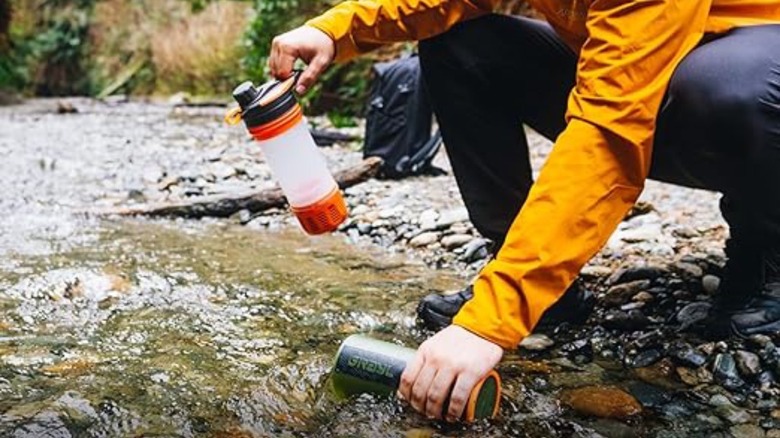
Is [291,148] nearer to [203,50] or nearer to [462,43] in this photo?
[462,43]

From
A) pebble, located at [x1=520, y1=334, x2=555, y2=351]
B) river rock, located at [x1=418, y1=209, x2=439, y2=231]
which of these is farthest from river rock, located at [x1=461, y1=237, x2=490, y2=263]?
pebble, located at [x1=520, y1=334, x2=555, y2=351]

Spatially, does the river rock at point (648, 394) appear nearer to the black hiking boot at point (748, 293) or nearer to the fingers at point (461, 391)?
the black hiking boot at point (748, 293)

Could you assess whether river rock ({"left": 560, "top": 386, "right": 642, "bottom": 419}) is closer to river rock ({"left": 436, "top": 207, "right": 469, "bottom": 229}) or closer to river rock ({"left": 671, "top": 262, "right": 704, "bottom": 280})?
river rock ({"left": 671, "top": 262, "right": 704, "bottom": 280})

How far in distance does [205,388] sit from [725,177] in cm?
101

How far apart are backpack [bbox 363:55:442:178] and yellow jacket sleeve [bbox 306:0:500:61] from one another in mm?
2353

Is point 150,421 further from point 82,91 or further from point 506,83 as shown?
point 82,91

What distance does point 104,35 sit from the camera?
14312 mm

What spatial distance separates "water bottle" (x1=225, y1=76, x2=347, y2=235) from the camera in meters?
1.60

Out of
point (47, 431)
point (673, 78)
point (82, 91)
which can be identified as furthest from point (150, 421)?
point (82, 91)

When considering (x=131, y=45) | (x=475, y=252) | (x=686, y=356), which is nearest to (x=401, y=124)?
(x=475, y=252)

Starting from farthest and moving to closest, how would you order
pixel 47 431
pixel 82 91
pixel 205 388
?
1. pixel 82 91
2. pixel 205 388
3. pixel 47 431

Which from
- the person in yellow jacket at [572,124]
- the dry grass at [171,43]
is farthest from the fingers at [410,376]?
the dry grass at [171,43]

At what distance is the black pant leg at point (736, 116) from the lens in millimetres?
1426

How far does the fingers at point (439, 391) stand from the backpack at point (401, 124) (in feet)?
10.1
